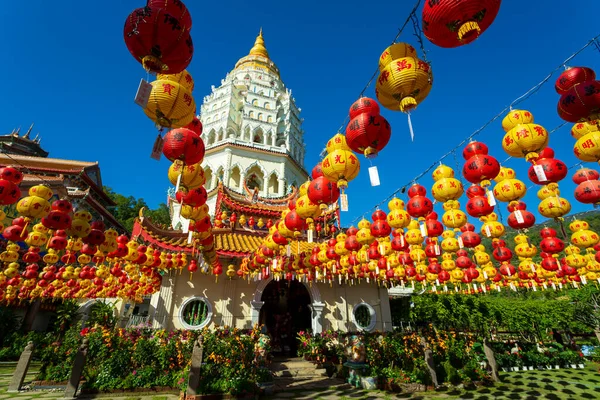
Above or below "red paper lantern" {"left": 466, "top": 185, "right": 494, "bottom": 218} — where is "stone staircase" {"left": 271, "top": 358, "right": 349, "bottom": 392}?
below

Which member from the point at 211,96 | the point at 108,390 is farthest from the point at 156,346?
the point at 211,96

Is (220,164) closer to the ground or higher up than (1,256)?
higher up

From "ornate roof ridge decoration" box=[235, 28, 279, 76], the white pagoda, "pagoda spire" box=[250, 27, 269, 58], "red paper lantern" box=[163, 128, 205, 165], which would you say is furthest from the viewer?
"pagoda spire" box=[250, 27, 269, 58]

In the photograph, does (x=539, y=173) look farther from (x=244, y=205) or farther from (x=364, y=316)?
(x=244, y=205)

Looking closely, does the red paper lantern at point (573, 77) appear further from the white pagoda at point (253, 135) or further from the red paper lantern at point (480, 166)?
the white pagoda at point (253, 135)

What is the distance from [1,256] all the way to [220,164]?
11.9m

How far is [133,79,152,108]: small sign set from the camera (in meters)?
3.59

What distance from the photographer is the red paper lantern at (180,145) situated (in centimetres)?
439

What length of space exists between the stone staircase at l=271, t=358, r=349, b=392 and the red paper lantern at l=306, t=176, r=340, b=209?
277 inches

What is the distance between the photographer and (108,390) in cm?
779

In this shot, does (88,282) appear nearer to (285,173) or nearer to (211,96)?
(285,173)

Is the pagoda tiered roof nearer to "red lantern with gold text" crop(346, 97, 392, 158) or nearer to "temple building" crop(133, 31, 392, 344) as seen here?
"temple building" crop(133, 31, 392, 344)

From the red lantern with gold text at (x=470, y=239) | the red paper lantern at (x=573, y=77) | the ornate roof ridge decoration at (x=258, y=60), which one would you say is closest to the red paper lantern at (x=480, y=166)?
the red paper lantern at (x=573, y=77)

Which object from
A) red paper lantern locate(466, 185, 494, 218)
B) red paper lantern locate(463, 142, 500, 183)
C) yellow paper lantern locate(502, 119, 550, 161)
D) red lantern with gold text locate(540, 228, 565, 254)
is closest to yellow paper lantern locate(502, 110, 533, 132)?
yellow paper lantern locate(502, 119, 550, 161)
